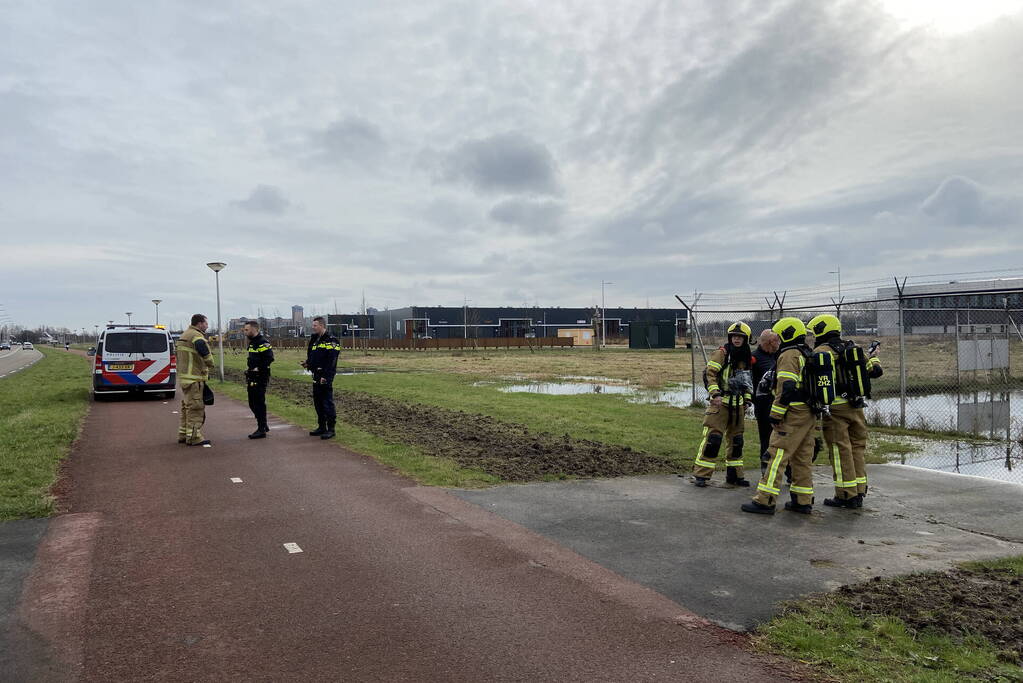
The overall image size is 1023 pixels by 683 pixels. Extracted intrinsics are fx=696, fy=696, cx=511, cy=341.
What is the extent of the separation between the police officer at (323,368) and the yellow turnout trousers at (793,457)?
6.56 m

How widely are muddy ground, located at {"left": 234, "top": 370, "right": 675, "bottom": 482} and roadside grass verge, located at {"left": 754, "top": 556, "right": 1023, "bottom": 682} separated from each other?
3.98 meters

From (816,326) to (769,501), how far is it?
1827 mm

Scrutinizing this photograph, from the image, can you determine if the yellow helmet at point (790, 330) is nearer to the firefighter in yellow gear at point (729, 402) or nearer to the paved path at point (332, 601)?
the firefighter in yellow gear at point (729, 402)

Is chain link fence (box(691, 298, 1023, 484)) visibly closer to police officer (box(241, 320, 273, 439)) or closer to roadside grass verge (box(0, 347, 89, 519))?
police officer (box(241, 320, 273, 439))

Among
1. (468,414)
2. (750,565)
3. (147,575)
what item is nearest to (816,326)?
(750,565)

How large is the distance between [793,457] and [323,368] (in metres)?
6.90

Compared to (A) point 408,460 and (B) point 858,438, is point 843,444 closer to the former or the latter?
(B) point 858,438

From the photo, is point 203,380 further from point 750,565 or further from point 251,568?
point 750,565

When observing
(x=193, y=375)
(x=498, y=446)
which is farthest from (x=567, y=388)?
(x=193, y=375)

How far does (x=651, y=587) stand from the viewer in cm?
458

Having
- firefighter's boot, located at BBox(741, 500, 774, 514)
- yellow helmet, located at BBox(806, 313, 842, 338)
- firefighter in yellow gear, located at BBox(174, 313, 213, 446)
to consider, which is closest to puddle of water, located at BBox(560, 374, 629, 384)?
firefighter in yellow gear, located at BBox(174, 313, 213, 446)

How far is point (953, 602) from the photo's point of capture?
4.30 metres

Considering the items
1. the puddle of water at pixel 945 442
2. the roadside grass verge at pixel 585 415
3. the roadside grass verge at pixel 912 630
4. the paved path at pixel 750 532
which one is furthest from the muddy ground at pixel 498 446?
the roadside grass verge at pixel 912 630

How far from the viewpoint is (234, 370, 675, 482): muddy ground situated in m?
8.50
